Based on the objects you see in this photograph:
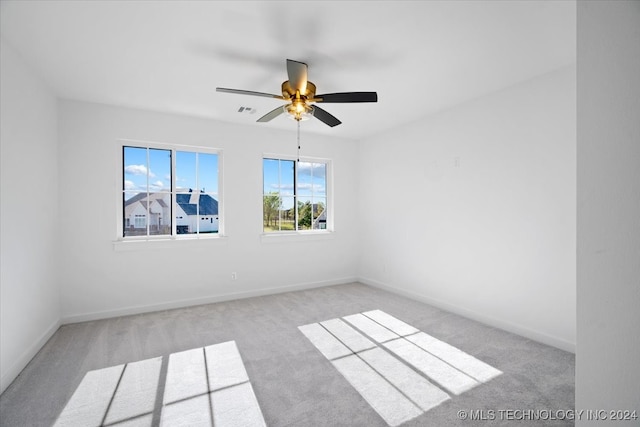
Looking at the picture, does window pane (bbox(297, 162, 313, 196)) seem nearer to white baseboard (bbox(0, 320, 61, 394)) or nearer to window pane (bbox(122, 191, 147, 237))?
window pane (bbox(122, 191, 147, 237))

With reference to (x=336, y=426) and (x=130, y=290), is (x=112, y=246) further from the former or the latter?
(x=336, y=426)

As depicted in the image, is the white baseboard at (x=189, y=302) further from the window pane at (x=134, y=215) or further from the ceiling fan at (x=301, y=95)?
the ceiling fan at (x=301, y=95)

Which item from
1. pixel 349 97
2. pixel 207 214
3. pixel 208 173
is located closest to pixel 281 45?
pixel 349 97

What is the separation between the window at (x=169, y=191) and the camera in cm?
389

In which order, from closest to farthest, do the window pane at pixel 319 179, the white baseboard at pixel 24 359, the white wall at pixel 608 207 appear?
the white wall at pixel 608 207 < the white baseboard at pixel 24 359 < the window pane at pixel 319 179

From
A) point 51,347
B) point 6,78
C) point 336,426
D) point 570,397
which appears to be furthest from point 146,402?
point 570,397

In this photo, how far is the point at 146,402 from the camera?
2006mm

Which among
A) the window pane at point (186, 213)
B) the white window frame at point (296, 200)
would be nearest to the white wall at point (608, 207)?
the white window frame at point (296, 200)

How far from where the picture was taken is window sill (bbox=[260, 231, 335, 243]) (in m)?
4.65

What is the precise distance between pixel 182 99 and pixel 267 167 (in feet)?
5.51

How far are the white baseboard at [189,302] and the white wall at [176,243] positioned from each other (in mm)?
12

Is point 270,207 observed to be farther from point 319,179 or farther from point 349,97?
point 349,97

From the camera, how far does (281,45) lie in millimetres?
2342

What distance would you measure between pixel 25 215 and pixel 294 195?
3303 mm
